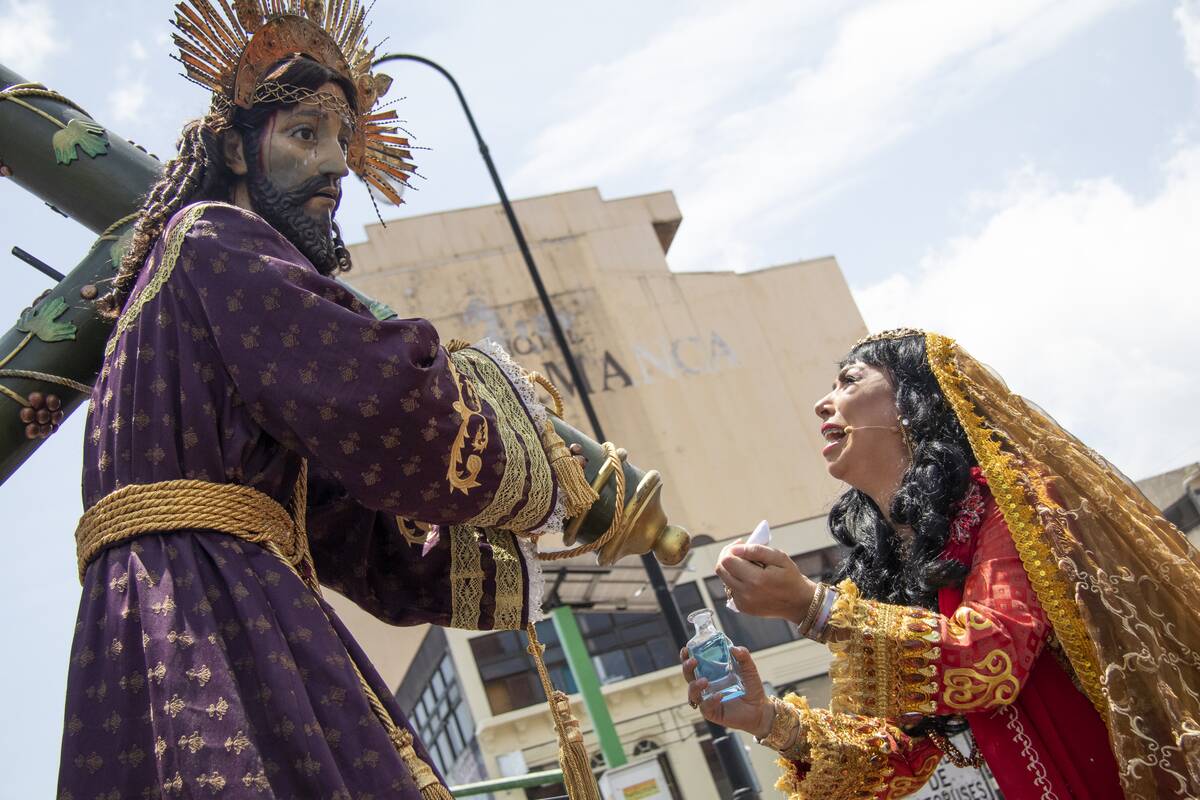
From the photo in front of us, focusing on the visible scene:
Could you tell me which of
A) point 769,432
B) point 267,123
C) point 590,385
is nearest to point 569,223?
point 590,385

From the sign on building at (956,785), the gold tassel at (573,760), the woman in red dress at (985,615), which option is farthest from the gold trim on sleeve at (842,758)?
the sign on building at (956,785)

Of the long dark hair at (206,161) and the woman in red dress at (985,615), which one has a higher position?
the long dark hair at (206,161)

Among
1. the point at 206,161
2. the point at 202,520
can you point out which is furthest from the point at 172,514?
the point at 206,161

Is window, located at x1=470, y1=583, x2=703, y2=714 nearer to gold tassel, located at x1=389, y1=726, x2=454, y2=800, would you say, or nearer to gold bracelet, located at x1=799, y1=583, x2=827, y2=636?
gold bracelet, located at x1=799, y1=583, x2=827, y2=636

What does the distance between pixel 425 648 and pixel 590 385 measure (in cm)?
771

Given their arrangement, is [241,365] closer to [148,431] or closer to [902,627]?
[148,431]

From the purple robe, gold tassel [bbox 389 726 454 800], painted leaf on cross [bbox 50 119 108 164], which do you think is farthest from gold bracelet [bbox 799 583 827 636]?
painted leaf on cross [bbox 50 119 108 164]

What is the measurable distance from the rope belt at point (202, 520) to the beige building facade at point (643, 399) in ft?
73.4

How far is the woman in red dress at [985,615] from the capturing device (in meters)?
2.88

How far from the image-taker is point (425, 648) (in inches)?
1057

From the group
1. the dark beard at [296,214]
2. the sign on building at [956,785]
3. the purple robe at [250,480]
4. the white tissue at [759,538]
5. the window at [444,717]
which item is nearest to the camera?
the purple robe at [250,480]

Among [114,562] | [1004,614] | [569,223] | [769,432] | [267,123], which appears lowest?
[1004,614]

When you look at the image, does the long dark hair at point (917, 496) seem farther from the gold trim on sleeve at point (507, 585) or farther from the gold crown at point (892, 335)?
the gold trim on sleeve at point (507, 585)

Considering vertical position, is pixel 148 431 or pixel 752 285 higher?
pixel 752 285
